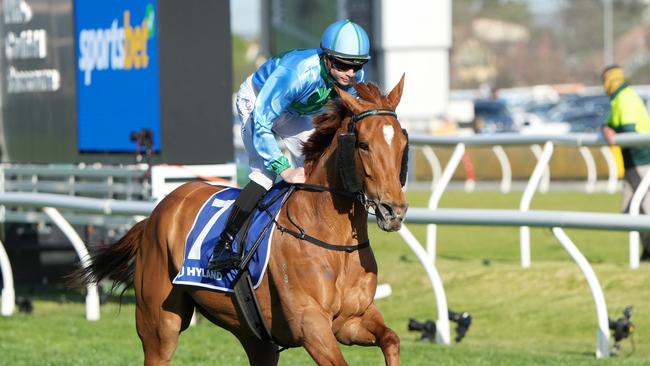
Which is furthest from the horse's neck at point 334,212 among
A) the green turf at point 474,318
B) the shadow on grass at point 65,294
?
the shadow on grass at point 65,294

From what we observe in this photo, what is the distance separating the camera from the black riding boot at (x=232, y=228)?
5707 mm

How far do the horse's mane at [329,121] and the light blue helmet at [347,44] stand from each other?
184 mm

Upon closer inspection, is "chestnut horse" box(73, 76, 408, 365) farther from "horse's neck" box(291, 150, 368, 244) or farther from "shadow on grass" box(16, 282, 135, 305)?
"shadow on grass" box(16, 282, 135, 305)

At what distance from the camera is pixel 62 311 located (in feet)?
34.1

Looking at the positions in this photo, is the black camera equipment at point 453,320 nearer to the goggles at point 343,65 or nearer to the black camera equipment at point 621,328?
the black camera equipment at point 621,328

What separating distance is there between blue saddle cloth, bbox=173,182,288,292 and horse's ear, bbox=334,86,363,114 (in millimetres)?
587

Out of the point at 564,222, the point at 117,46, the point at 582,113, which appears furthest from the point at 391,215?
the point at 582,113

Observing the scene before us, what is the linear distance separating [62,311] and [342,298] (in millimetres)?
5479

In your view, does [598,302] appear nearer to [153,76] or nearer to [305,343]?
[305,343]

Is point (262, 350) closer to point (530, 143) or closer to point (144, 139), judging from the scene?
point (144, 139)

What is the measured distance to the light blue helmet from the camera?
18.0 feet

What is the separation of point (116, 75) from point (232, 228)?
478 cm

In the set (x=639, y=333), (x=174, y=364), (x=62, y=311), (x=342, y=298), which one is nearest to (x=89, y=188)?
(x=62, y=311)

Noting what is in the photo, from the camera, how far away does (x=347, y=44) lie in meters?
5.49
